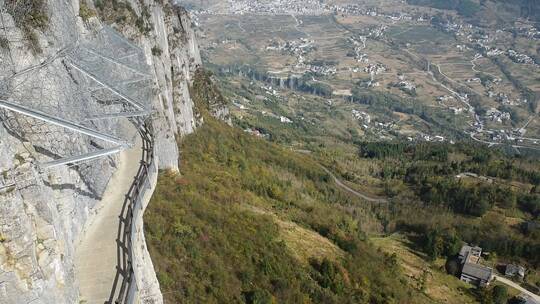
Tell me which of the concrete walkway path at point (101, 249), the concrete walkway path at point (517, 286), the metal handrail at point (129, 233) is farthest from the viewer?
the concrete walkway path at point (517, 286)

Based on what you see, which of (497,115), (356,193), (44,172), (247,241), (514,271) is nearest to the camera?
(44,172)

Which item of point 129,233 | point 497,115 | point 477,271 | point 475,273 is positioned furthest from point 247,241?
point 497,115

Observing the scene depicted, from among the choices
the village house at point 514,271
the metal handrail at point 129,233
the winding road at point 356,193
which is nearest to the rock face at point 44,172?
the metal handrail at point 129,233

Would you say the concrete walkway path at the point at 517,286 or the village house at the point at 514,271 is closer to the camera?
the concrete walkway path at the point at 517,286

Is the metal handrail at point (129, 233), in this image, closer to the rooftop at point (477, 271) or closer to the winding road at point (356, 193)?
the rooftop at point (477, 271)

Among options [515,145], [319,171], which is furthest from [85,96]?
[515,145]

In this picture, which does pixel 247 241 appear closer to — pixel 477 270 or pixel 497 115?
pixel 477 270

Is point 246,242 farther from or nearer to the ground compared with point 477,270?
Result: farther from the ground

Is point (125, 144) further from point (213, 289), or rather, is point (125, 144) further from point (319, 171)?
point (319, 171)
